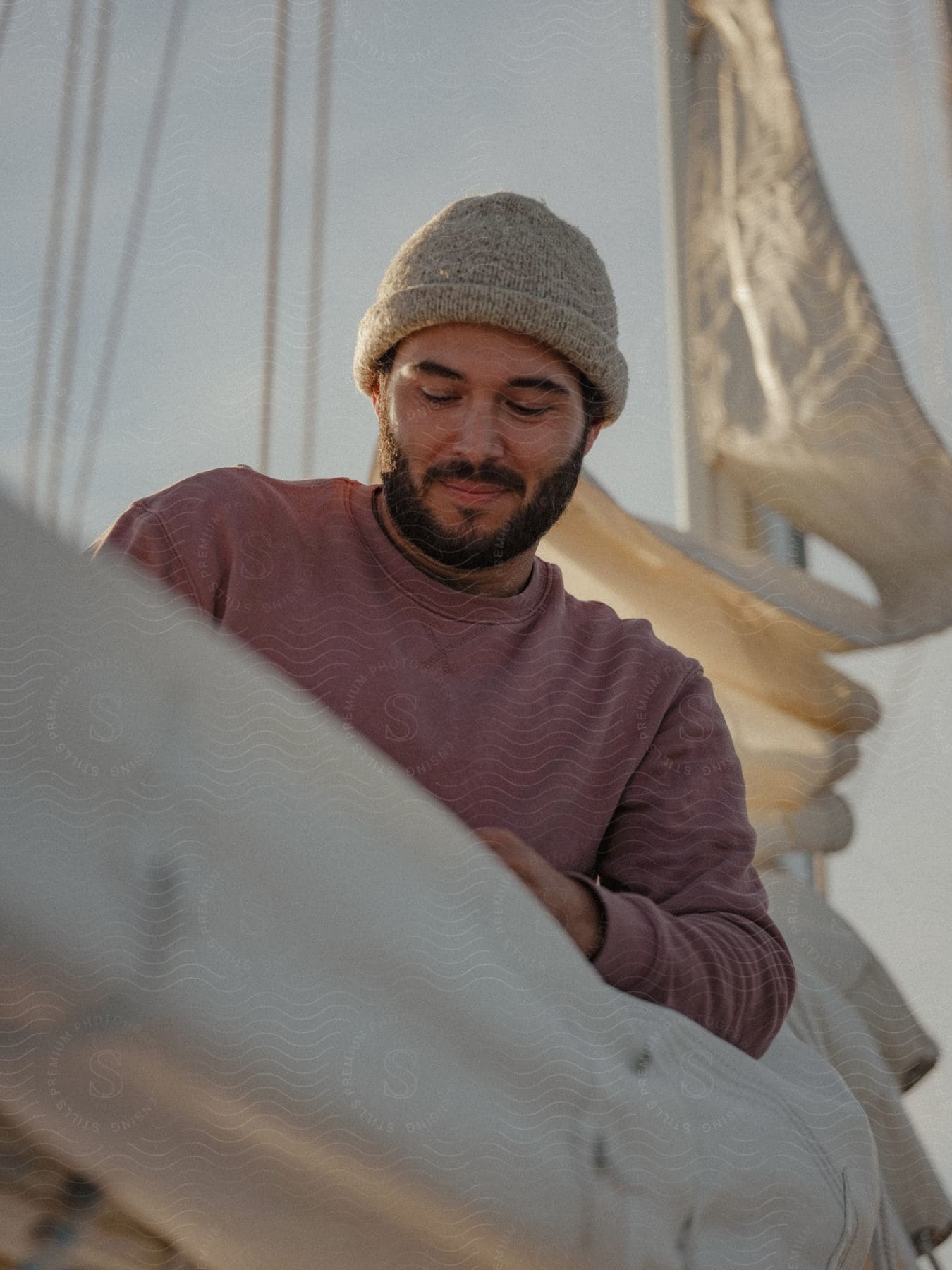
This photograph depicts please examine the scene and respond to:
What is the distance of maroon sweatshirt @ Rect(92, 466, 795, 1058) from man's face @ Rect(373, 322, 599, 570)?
0.04 metres

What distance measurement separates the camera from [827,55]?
3.52 feet

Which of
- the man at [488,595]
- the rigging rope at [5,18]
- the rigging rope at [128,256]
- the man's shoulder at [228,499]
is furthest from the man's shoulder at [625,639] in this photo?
the rigging rope at [5,18]

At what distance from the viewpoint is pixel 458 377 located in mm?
844

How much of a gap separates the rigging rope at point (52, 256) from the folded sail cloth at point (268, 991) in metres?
0.30

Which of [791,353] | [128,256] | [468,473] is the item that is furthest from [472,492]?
[791,353]

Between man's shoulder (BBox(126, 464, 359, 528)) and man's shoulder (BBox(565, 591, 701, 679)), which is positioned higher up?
man's shoulder (BBox(126, 464, 359, 528))

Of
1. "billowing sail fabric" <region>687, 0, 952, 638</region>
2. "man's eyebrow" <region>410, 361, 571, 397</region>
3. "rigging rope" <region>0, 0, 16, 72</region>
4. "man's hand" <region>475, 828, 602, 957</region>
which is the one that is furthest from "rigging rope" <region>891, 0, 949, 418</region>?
"rigging rope" <region>0, 0, 16, 72</region>

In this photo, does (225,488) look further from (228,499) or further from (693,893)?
(693,893)

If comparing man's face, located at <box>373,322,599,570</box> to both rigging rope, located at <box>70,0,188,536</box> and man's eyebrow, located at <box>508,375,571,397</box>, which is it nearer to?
man's eyebrow, located at <box>508,375,571,397</box>

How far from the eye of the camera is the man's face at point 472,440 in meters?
0.84

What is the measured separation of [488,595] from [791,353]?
41 centimetres

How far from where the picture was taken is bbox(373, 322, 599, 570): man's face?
84 cm

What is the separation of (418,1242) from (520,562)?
557 millimetres

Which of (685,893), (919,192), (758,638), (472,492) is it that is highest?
(919,192)
